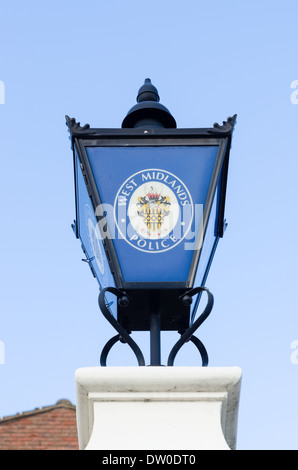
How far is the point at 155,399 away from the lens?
208 centimetres

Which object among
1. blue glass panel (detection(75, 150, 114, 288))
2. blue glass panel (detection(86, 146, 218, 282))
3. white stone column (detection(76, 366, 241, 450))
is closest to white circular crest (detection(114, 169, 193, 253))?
blue glass panel (detection(86, 146, 218, 282))

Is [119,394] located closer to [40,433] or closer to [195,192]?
[195,192]

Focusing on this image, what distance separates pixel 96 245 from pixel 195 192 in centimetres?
40

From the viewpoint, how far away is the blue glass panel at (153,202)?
2.51 m

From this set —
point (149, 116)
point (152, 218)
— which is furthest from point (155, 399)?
point (149, 116)

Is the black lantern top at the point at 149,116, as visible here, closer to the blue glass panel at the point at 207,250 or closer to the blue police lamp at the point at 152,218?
the blue police lamp at the point at 152,218

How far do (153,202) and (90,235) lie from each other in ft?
0.95

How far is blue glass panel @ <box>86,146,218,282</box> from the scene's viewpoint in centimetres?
251

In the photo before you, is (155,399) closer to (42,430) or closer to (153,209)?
(153,209)

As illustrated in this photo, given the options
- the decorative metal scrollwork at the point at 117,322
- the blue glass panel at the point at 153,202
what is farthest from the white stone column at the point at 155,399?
the blue glass panel at the point at 153,202

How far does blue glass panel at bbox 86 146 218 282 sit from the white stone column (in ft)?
1.56

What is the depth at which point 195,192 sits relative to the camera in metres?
2.62

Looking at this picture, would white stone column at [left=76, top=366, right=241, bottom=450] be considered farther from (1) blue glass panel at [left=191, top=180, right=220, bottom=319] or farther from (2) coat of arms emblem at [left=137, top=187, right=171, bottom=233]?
(2) coat of arms emblem at [left=137, top=187, right=171, bottom=233]
